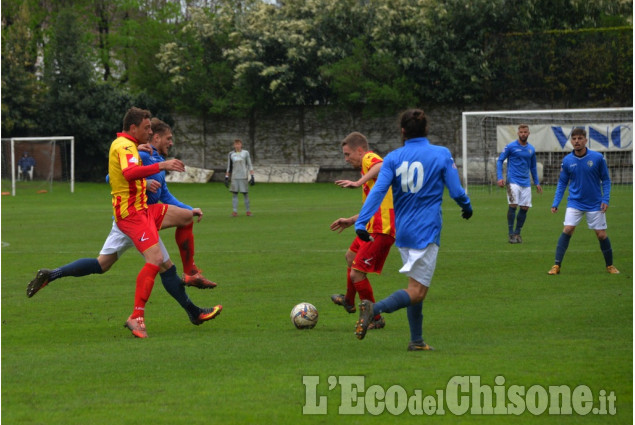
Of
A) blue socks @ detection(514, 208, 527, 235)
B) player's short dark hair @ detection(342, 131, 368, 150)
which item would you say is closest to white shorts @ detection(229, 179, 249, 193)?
blue socks @ detection(514, 208, 527, 235)

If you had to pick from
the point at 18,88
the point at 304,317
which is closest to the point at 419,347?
the point at 304,317

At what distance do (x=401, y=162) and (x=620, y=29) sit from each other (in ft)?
117

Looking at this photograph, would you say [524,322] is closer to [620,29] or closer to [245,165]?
[245,165]

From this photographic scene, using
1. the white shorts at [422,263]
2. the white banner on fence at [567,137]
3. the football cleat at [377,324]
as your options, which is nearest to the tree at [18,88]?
the white banner on fence at [567,137]

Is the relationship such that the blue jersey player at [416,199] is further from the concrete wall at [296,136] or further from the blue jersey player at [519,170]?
the concrete wall at [296,136]

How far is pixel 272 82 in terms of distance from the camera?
44.3 metres

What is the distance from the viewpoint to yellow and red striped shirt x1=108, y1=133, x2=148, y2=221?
29.7ft

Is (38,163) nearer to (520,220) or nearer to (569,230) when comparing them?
(520,220)

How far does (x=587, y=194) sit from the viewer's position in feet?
43.6

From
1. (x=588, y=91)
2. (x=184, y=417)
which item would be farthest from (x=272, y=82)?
(x=184, y=417)

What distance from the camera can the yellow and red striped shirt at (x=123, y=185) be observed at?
29.7 feet

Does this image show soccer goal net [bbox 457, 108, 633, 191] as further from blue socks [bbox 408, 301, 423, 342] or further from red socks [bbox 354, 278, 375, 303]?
blue socks [bbox 408, 301, 423, 342]

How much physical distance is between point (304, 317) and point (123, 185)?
1971 millimetres

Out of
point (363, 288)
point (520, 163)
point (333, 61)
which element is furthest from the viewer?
point (333, 61)
